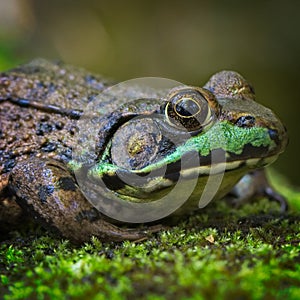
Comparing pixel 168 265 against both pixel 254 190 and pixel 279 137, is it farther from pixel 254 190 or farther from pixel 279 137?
pixel 254 190

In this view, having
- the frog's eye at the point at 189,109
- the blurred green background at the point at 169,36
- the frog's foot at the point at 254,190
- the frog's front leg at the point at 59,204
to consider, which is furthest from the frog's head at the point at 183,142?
the blurred green background at the point at 169,36

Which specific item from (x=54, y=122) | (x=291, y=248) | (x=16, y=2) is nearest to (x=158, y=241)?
(x=291, y=248)

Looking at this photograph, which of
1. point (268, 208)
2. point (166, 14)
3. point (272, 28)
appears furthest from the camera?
point (166, 14)

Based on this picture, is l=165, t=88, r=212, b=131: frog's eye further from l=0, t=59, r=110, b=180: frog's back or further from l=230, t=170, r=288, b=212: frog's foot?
l=230, t=170, r=288, b=212: frog's foot

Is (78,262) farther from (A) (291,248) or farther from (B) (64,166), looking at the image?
(A) (291,248)

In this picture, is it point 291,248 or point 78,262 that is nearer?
point 78,262

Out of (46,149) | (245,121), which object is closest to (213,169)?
(245,121)

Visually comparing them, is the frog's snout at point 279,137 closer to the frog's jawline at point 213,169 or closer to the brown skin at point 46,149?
the frog's jawline at point 213,169
